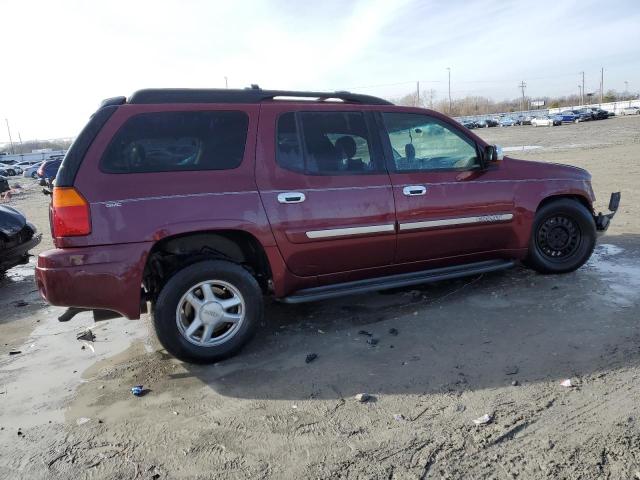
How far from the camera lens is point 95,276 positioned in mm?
3547

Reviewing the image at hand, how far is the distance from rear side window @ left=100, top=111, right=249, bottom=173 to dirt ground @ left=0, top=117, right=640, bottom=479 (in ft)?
4.97

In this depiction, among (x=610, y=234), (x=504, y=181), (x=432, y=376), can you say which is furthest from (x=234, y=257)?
(x=610, y=234)

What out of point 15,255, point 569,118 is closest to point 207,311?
point 15,255

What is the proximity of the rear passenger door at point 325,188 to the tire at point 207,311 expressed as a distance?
0.44 meters

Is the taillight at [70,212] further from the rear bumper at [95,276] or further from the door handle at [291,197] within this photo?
the door handle at [291,197]

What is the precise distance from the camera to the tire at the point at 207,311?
3.73 m

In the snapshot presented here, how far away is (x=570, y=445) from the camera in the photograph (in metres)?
2.68

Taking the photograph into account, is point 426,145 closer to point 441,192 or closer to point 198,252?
point 441,192

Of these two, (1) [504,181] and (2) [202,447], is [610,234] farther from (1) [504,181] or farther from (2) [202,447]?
(2) [202,447]

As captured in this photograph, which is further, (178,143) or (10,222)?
(10,222)

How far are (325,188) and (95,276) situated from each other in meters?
1.81

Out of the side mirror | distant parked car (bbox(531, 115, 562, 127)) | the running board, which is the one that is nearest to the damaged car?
the running board

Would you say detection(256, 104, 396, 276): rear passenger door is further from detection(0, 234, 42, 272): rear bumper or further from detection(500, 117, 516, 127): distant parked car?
detection(500, 117, 516, 127): distant parked car

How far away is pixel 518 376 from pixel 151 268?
9.02 feet
